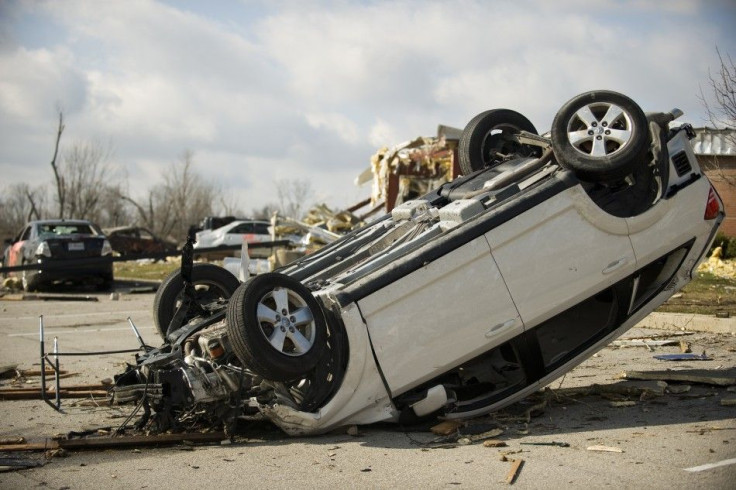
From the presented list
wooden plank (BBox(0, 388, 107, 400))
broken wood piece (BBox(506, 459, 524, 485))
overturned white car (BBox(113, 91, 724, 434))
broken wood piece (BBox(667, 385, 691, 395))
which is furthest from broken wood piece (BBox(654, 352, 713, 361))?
wooden plank (BBox(0, 388, 107, 400))

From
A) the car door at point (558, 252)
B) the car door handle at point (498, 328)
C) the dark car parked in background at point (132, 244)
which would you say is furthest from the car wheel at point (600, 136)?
the dark car parked in background at point (132, 244)

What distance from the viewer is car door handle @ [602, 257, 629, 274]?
6070 millimetres

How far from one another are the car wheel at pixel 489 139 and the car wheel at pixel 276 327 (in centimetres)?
225

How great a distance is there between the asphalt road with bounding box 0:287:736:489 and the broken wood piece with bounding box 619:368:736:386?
0.08 m

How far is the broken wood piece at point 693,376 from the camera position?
7.11m

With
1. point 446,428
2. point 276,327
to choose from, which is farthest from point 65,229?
point 446,428

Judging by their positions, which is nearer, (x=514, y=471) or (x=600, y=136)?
(x=514, y=471)

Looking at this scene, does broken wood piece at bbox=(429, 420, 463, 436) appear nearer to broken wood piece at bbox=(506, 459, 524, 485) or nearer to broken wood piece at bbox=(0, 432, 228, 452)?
broken wood piece at bbox=(506, 459, 524, 485)

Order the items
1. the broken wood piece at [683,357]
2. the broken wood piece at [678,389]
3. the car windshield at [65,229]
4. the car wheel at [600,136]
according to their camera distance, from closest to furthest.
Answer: the car wheel at [600,136] → the broken wood piece at [678,389] → the broken wood piece at [683,357] → the car windshield at [65,229]

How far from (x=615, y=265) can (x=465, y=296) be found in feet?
3.83

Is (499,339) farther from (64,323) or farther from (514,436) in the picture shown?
(64,323)

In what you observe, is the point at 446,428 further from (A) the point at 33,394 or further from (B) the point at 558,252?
(A) the point at 33,394

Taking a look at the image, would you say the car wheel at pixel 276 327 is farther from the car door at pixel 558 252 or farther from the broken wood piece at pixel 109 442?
the car door at pixel 558 252

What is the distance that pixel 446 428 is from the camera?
591 centimetres
